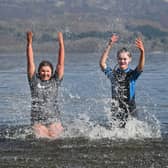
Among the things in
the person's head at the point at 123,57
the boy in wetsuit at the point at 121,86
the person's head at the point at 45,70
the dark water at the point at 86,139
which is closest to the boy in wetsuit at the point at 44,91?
the person's head at the point at 45,70

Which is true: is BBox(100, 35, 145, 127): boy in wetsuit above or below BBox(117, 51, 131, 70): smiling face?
below

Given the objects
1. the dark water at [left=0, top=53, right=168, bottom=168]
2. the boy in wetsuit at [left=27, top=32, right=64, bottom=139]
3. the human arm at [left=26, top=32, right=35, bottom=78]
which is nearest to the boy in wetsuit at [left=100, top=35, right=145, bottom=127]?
the dark water at [left=0, top=53, right=168, bottom=168]

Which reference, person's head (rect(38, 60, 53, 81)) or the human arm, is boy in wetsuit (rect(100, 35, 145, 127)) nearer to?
person's head (rect(38, 60, 53, 81))

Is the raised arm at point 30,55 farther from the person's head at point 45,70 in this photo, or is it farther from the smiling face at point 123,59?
the smiling face at point 123,59

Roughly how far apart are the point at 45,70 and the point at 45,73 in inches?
2.3

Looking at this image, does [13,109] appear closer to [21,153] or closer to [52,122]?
[52,122]

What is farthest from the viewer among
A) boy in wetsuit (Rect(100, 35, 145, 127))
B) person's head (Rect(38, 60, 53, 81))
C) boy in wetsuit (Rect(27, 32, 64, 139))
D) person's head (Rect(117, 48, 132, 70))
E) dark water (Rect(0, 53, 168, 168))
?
boy in wetsuit (Rect(100, 35, 145, 127))

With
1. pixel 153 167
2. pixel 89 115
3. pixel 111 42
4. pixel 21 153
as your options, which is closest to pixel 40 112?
pixel 21 153

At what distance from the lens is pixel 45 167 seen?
9.93 meters

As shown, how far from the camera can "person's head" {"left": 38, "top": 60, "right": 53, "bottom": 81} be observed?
11828 mm

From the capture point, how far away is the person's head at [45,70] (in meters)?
11.8

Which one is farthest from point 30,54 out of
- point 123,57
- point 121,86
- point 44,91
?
point 121,86

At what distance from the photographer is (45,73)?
11.9 metres

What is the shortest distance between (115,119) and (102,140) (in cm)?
55
